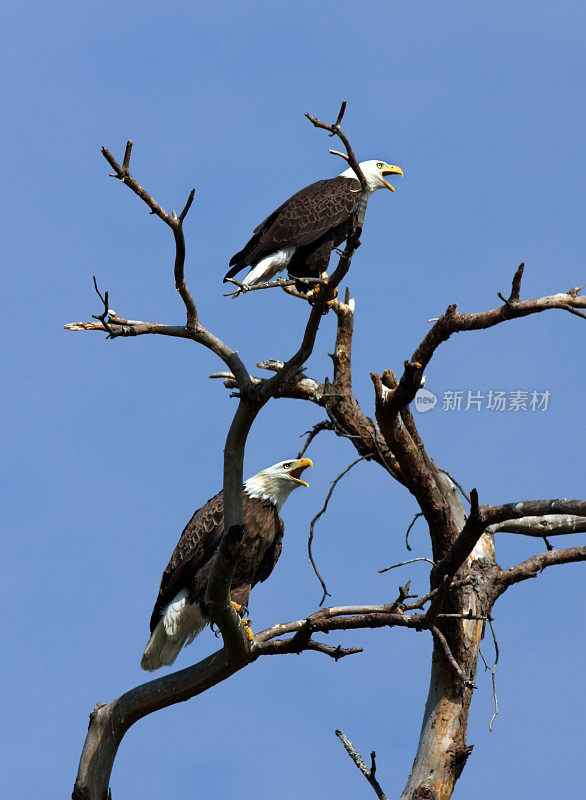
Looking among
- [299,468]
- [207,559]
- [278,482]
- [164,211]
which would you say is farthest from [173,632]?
[164,211]

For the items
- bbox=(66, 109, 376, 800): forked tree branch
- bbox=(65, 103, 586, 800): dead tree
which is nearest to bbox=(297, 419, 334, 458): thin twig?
bbox=(65, 103, 586, 800): dead tree

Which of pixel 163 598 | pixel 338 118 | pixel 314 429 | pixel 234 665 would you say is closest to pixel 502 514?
pixel 234 665

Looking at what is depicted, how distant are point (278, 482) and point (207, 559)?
868 mm

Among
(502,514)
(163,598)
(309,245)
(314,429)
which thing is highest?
(309,245)

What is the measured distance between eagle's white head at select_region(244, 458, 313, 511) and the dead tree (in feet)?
0.84

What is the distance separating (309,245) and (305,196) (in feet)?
1.66

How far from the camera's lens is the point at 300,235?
8.05 metres

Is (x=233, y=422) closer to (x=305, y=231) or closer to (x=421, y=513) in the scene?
(x=421, y=513)

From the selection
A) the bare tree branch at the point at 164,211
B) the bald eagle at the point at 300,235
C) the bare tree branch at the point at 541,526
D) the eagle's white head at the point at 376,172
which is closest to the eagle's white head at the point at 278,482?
the bare tree branch at the point at 541,526

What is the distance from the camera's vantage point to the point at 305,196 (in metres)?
8.37

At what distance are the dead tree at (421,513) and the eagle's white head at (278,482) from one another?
0.26 meters

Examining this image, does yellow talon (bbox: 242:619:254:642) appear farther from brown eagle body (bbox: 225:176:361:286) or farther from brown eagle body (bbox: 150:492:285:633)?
brown eagle body (bbox: 225:176:361:286)

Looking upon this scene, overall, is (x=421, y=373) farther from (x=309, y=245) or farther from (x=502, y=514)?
(x=309, y=245)

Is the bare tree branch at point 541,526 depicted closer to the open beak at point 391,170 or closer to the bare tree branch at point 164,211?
the bare tree branch at point 164,211
